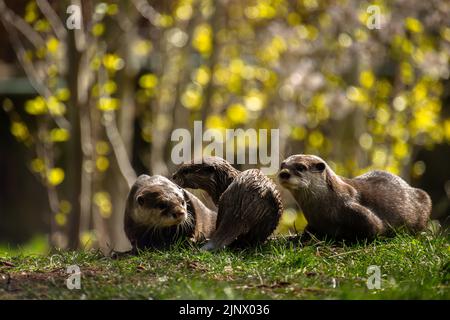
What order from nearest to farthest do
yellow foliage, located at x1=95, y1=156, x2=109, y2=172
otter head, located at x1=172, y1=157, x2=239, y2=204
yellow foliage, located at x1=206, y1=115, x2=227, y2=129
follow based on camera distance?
otter head, located at x1=172, y1=157, x2=239, y2=204 < yellow foliage, located at x1=206, y1=115, x2=227, y2=129 < yellow foliage, located at x1=95, y1=156, x2=109, y2=172

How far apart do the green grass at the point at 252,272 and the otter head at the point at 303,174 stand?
0.45 m

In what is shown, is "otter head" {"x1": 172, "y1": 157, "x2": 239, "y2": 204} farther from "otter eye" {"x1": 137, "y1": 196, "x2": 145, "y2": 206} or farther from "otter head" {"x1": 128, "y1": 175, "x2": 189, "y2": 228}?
"otter eye" {"x1": 137, "y1": 196, "x2": 145, "y2": 206}

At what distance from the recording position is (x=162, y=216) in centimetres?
677

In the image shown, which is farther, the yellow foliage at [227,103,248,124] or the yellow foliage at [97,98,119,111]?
the yellow foliage at [227,103,248,124]

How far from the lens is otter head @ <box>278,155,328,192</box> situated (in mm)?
6793

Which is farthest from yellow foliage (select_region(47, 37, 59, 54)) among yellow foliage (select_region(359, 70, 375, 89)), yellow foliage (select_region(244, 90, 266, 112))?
yellow foliage (select_region(359, 70, 375, 89))

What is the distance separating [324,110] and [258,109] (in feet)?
3.37

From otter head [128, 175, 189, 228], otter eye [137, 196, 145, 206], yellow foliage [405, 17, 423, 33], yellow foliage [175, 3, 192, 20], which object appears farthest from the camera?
yellow foliage [175, 3, 192, 20]

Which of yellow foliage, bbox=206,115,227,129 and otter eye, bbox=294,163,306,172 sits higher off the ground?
otter eye, bbox=294,163,306,172

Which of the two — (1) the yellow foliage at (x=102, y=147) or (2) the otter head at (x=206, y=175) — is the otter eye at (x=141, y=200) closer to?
(2) the otter head at (x=206, y=175)

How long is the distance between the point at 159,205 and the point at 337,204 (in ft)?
4.56

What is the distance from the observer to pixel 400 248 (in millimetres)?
6617

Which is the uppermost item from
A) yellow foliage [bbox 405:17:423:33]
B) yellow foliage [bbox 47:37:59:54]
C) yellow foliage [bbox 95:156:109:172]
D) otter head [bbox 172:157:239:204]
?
yellow foliage [bbox 405:17:423:33]

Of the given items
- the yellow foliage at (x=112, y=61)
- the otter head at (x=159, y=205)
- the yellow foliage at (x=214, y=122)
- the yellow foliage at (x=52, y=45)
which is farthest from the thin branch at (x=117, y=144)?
the otter head at (x=159, y=205)
